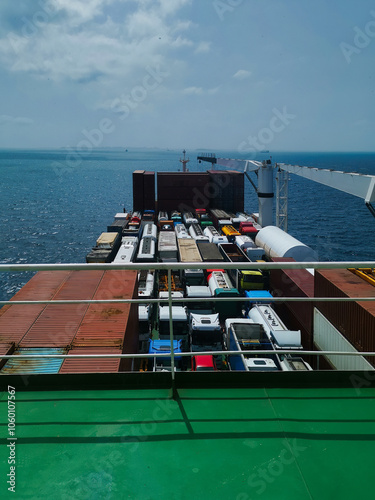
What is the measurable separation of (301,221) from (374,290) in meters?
53.4

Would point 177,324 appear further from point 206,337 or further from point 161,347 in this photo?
point 161,347

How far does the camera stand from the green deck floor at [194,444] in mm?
3225

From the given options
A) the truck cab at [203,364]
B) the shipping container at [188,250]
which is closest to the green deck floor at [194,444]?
the truck cab at [203,364]

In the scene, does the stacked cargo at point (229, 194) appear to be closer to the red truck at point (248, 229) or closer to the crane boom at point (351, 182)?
the red truck at point (248, 229)

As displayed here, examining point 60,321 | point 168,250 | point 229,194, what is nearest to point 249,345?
point 60,321

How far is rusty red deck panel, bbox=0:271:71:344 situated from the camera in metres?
13.3

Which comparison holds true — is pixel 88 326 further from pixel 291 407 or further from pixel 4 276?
pixel 4 276

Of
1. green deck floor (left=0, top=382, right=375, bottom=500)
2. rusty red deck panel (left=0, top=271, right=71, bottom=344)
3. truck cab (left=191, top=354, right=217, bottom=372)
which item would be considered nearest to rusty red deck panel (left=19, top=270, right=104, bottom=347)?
rusty red deck panel (left=0, top=271, right=71, bottom=344)

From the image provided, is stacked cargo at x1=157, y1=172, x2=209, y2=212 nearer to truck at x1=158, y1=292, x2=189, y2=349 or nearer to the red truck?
the red truck

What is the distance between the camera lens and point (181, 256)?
3162 centimetres

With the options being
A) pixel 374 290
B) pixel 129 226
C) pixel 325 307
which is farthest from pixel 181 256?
pixel 374 290

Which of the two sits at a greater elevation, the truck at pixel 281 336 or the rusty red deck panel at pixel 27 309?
the rusty red deck panel at pixel 27 309

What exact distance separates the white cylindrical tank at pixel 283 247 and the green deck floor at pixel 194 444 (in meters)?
26.7

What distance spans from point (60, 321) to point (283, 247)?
21.3 metres
